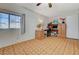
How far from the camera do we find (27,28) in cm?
195

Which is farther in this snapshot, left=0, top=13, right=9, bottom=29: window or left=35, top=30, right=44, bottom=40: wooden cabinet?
left=35, top=30, right=44, bottom=40: wooden cabinet

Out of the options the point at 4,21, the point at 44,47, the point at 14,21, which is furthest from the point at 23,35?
the point at 44,47

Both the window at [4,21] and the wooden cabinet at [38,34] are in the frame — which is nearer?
the window at [4,21]

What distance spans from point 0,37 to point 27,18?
0.63 metres

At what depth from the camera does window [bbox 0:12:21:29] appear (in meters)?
1.79

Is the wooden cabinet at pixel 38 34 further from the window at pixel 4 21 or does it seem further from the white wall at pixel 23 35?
the window at pixel 4 21

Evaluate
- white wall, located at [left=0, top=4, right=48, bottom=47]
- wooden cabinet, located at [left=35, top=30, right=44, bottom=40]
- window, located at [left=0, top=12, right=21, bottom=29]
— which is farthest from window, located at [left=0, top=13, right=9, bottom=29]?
wooden cabinet, located at [left=35, top=30, right=44, bottom=40]

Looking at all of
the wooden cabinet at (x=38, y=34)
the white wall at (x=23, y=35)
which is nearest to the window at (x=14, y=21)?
the white wall at (x=23, y=35)

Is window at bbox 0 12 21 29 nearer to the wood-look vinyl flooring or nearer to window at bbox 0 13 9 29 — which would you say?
window at bbox 0 13 9 29

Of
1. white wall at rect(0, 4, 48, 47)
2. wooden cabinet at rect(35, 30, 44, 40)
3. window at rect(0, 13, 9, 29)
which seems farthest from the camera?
wooden cabinet at rect(35, 30, 44, 40)

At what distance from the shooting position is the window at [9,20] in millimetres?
1789

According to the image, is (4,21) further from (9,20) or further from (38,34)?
(38,34)

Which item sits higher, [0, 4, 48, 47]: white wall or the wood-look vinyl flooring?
[0, 4, 48, 47]: white wall
